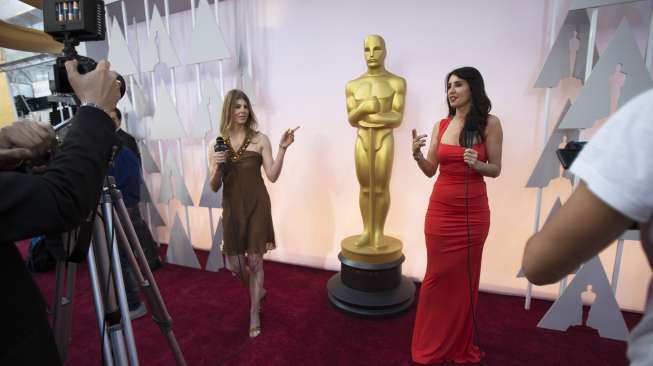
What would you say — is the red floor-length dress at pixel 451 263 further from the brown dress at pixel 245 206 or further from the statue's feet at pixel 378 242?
the brown dress at pixel 245 206

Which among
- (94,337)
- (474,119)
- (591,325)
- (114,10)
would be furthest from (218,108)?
(591,325)

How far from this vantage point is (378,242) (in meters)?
2.67

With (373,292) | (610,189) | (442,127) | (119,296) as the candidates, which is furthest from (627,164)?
(373,292)

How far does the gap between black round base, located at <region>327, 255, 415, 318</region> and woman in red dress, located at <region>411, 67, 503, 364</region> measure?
459 millimetres

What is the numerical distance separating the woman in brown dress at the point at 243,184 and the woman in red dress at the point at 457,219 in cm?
105

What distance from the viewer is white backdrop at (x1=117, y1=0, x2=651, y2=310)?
8.39 feet

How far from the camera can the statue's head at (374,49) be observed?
2.46 m

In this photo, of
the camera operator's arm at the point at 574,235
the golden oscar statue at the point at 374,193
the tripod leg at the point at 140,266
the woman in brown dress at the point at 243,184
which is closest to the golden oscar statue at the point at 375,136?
the golden oscar statue at the point at 374,193

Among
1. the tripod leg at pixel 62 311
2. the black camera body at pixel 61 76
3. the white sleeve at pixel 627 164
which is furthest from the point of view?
the tripod leg at pixel 62 311

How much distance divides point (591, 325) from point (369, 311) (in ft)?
4.78

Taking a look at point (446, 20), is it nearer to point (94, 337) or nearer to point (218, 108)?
point (218, 108)

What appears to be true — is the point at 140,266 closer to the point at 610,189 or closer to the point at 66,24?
the point at 66,24

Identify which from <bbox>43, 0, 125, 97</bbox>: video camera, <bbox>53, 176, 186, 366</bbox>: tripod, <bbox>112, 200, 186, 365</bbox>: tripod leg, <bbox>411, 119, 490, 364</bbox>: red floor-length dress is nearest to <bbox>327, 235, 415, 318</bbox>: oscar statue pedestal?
<bbox>411, 119, 490, 364</bbox>: red floor-length dress

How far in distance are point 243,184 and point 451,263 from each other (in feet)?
4.62
